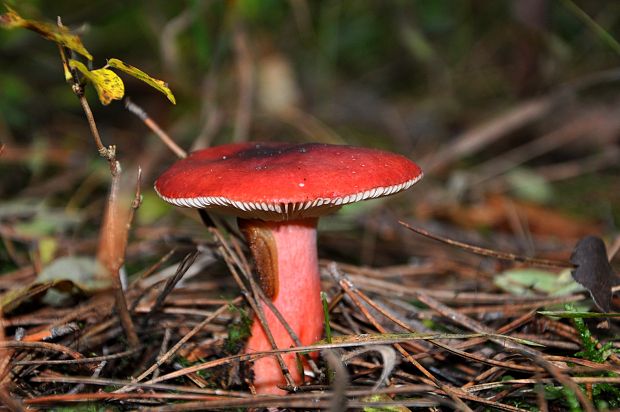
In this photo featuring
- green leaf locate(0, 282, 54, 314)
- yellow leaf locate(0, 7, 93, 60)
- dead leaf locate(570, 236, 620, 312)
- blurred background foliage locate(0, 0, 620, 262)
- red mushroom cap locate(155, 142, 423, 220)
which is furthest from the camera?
blurred background foliage locate(0, 0, 620, 262)

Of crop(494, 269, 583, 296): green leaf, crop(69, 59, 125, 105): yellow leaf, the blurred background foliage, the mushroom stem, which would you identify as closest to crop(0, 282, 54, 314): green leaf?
the mushroom stem

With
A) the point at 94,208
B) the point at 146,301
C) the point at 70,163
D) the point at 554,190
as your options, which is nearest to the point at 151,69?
the point at 70,163

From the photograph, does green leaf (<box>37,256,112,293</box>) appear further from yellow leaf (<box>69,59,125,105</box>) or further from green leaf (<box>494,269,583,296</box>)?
green leaf (<box>494,269,583,296</box>)

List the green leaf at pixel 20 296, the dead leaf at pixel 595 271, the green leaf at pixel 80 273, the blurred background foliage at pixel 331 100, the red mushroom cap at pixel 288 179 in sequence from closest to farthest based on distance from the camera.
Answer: the red mushroom cap at pixel 288 179, the dead leaf at pixel 595 271, the green leaf at pixel 20 296, the green leaf at pixel 80 273, the blurred background foliage at pixel 331 100

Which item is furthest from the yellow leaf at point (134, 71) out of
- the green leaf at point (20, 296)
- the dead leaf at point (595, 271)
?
the dead leaf at point (595, 271)

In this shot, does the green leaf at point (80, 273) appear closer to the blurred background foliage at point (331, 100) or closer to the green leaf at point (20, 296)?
the green leaf at point (20, 296)

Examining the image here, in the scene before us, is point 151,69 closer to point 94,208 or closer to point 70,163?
point 70,163
